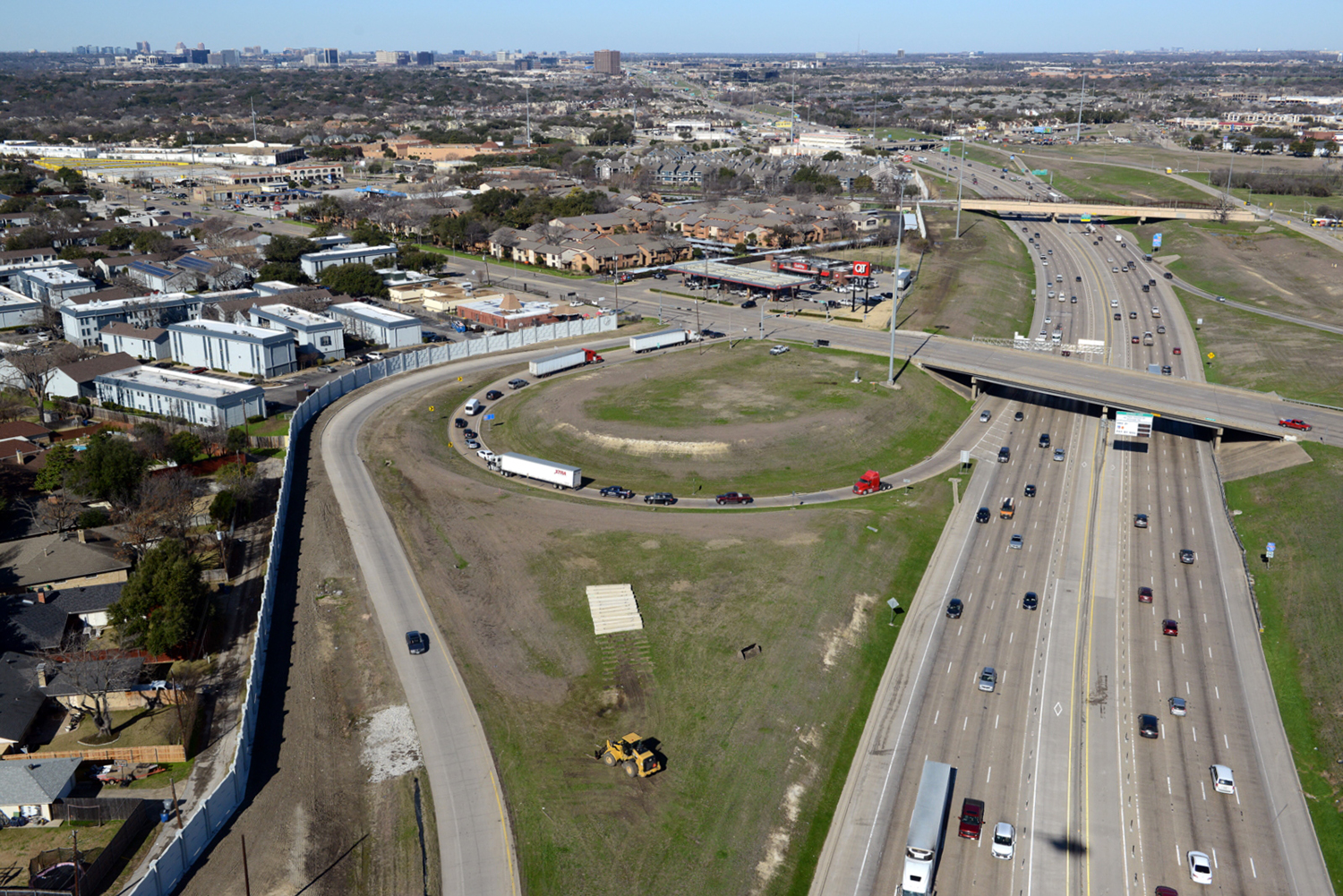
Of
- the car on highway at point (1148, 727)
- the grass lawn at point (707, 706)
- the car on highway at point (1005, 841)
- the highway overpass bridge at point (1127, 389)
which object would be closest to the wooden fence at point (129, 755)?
the grass lawn at point (707, 706)

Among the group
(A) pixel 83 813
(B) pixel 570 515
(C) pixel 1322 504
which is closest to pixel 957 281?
(C) pixel 1322 504

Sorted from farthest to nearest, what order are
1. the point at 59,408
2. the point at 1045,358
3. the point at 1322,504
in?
the point at 1045,358
the point at 59,408
the point at 1322,504

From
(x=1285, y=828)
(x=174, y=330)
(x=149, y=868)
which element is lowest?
(x=1285, y=828)

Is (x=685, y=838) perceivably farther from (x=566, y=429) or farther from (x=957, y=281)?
(x=957, y=281)

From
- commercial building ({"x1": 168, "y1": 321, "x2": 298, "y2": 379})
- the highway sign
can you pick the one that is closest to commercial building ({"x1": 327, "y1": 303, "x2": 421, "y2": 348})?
commercial building ({"x1": 168, "y1": 321, "x2": 298, "y2": 379})

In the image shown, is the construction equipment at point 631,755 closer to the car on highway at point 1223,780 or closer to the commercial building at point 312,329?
the car on highway at point 1223,780

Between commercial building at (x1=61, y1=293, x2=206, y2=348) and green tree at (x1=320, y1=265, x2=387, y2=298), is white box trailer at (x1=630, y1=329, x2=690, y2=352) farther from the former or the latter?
commercial building at (x1=61, y1=293, x2=206, y2=348)
